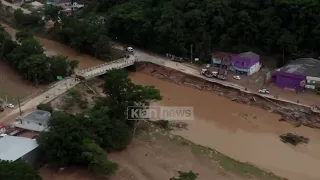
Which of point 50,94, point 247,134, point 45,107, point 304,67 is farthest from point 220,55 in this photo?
point 45,107

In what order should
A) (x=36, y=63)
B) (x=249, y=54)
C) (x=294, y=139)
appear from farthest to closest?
(x=249, y=54), (x=36, y=63), (x=294, y=139)

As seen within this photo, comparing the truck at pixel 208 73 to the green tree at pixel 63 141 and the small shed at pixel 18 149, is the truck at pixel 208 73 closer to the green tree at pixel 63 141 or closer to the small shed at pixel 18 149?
the green tree at pixel 63 141

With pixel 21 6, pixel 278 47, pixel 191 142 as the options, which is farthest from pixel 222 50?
pixel 21 6

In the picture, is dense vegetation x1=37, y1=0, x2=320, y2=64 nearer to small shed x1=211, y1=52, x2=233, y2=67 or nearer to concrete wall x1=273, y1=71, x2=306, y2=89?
small shed x1=211, y1=52, x2=233, y2=67

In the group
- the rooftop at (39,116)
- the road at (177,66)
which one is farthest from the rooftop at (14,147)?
the road at (177,66)

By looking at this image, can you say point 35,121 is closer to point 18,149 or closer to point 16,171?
point 18,149
